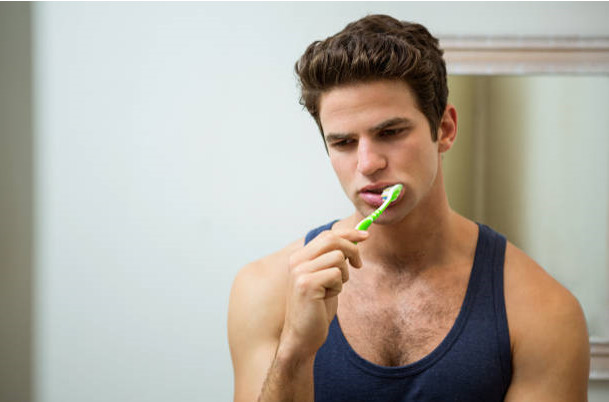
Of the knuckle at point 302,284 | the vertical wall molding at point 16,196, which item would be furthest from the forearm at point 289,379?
the vertical wall molding at point 16,196

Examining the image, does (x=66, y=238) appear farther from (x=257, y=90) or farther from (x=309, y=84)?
(x=309, y=84)

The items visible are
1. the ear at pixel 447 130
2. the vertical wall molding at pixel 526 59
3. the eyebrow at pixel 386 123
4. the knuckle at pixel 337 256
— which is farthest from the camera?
the vertical wall molding at pixel 526 59

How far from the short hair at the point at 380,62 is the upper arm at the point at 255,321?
1.11ft

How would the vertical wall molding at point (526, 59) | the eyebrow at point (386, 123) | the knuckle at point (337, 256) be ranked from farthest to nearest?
the vertical wall molding at point (526, 59) → the eyebrow at point (386, 123) → the knuckle at point (337, 256)

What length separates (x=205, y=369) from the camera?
1508 mm

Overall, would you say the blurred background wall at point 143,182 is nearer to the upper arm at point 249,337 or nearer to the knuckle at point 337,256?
the upper arm at point 249,337

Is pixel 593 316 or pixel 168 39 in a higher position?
pixel 168 39

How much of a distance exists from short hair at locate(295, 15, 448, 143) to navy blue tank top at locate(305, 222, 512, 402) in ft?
1.12

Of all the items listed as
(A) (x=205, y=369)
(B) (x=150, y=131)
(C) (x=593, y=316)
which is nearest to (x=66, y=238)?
(B) (x=150, y=131)

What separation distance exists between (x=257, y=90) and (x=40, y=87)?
0.64 meters

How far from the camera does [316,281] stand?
75 centimetres

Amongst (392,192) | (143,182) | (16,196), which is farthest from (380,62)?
(16,196)

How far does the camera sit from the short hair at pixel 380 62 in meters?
0.86

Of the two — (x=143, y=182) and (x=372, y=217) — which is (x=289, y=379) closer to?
(x=372, y=217)
